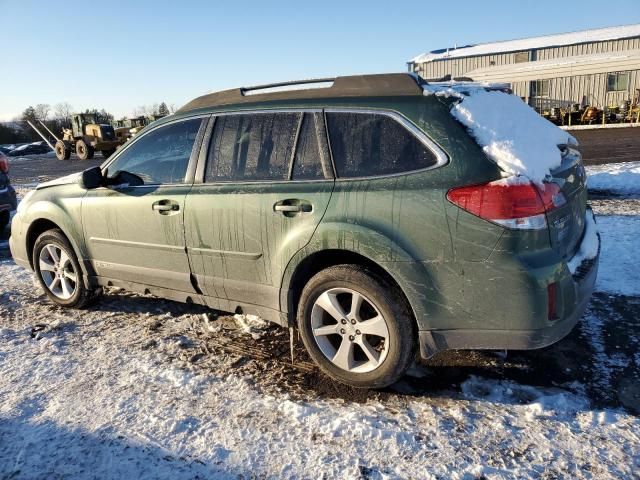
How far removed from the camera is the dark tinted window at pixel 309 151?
303 centimetres

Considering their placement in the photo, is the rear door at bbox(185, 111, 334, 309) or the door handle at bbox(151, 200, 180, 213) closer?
the rear door at bbox(185, 111, 334, 309)

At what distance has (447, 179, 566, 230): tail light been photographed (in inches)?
96.0

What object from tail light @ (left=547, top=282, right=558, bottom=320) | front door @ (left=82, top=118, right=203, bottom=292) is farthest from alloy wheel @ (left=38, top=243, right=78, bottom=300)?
tail light @ (left=547, top=282, right=558, bottom=320)

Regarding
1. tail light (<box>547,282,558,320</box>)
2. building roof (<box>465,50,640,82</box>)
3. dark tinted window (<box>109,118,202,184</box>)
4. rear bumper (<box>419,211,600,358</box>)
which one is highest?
building roof (<box>465,50,640,82</box>)

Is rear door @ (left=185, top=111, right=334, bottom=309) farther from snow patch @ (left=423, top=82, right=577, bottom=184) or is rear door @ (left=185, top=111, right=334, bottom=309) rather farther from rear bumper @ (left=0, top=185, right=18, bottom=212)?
rear bumper @ (left=0, top=185, right=18, bottom=212)

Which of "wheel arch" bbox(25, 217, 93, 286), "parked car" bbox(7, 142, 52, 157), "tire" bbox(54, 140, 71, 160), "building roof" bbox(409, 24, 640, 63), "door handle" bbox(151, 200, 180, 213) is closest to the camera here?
"door handle" bbox(151, 200, 180, 213)

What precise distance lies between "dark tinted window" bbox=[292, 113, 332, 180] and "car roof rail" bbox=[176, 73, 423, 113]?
0.59ft

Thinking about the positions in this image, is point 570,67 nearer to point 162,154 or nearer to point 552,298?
point 162,154

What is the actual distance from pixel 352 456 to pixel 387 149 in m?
1.63

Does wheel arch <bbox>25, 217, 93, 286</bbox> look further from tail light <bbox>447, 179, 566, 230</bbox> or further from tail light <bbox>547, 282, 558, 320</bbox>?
tail light <bbox>547, 282, 558, 320</bbox>

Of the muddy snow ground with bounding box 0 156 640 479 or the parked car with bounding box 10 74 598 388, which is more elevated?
the parked car with bounding box 10 74 598 388

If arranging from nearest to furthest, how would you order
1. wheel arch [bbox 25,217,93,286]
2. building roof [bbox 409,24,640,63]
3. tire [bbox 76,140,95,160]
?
wheel arch [bbox 25,217,93,286], tire [bbox 76,140,95,160], building roof [bbox 409,24,640,63]

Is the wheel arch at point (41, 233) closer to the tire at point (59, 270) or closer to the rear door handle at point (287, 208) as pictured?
the tire at point (59, 270)

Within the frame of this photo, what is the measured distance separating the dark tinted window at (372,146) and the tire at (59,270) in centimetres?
276
